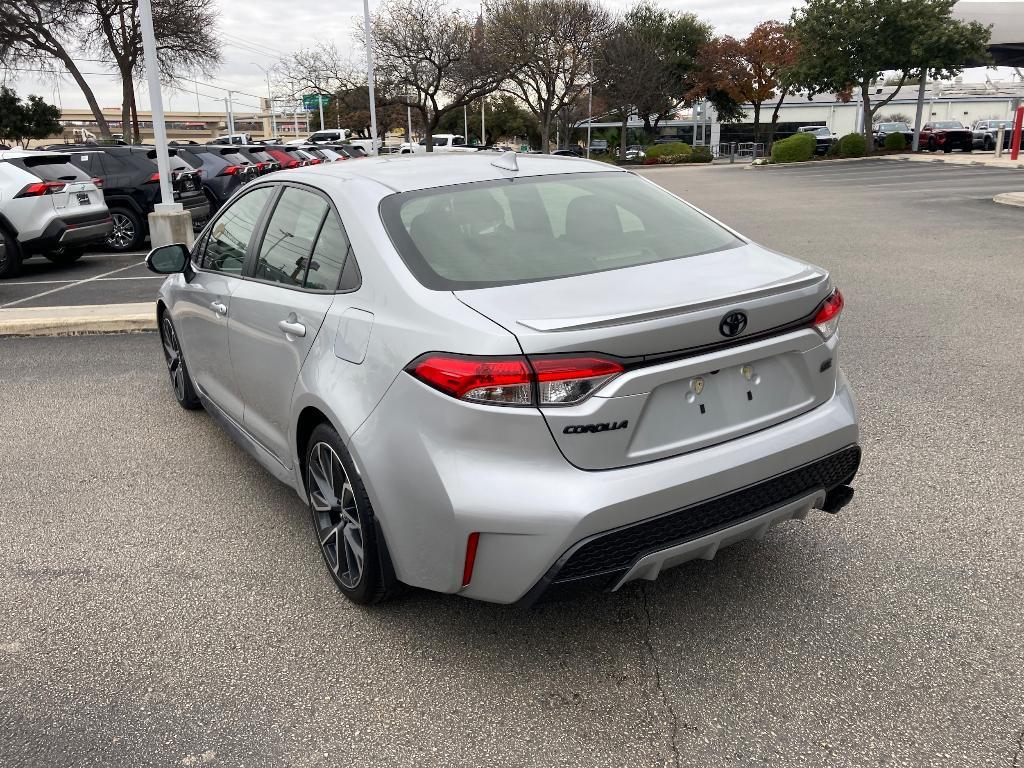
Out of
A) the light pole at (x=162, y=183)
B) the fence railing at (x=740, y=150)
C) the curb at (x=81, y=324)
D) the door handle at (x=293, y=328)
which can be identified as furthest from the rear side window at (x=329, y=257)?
the fence railing at (x=740, y=150)

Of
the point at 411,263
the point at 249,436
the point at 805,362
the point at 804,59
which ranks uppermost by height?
the point at 804,59

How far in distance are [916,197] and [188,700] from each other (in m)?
20.3

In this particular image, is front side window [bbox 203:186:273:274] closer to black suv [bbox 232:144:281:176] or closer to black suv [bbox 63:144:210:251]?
black suv [bbox 63:144:210:251]

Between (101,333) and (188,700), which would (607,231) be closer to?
(188,700)

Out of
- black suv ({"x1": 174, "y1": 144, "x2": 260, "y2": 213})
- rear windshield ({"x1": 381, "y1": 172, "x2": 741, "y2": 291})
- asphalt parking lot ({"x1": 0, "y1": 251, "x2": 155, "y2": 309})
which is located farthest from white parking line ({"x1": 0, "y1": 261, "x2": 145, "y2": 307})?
rear windshield ({"x1": 381, "y1": 172, "x2": 741, "y2": 291})

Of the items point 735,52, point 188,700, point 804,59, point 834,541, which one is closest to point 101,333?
point 188,700

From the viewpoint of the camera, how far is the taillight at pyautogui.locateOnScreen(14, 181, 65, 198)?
38.4 feet

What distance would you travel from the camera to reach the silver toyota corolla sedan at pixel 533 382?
2.54 m

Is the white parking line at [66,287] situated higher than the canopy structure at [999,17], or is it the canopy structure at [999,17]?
the canopy structure at [999,17]

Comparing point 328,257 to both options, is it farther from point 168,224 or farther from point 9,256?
point 9,256

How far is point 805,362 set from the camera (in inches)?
117

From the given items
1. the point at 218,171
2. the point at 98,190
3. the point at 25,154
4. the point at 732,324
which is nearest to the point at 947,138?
the point at 218,171

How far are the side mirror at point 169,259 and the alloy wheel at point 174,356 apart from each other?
2.50ft

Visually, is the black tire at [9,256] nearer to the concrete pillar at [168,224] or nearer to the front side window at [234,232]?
the concrete pillar at [168,224]
